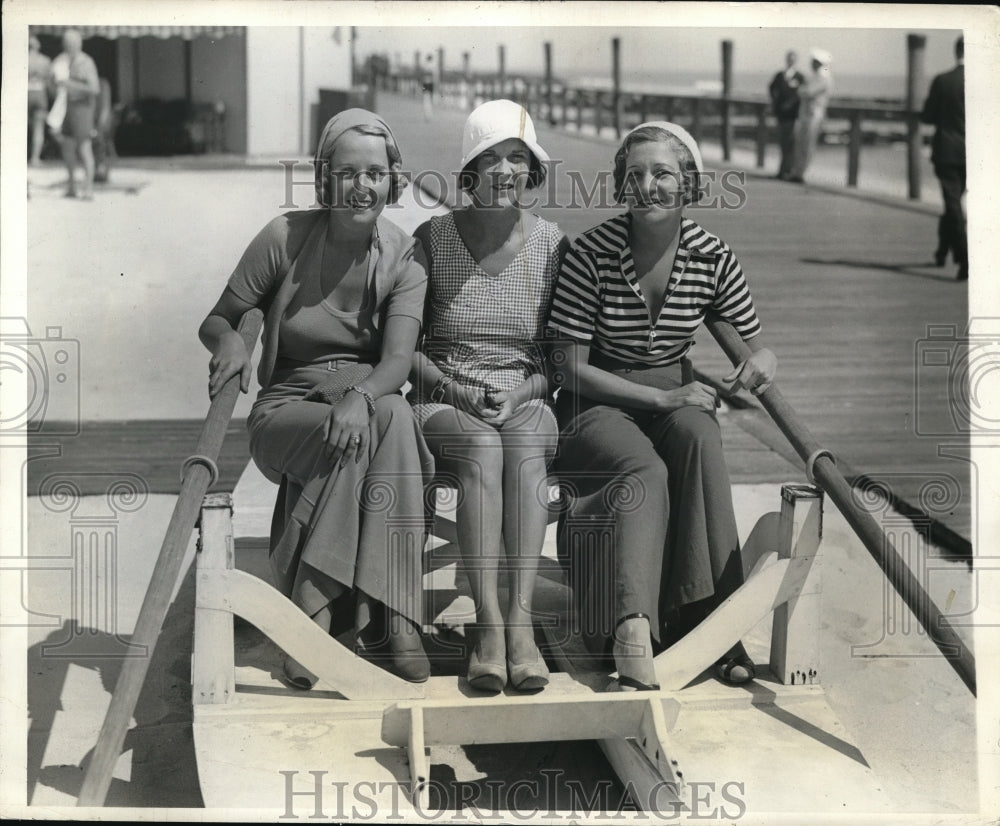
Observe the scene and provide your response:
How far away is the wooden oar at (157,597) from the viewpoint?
2.61 metres

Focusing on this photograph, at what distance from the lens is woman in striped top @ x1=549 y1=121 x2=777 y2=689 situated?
10.4ft

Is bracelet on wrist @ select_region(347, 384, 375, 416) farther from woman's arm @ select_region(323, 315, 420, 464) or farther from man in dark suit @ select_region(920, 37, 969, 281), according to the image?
man in dark suit @ select_region(920, 37, 969, 281)

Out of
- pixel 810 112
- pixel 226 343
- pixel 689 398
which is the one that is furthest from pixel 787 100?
pixel 226 343

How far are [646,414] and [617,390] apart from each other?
0.12 meters

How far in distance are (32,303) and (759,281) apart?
4.54m

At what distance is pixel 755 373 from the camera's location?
10.8 feet

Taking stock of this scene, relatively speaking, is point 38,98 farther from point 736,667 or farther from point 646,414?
point 736,667

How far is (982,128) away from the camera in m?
3.69

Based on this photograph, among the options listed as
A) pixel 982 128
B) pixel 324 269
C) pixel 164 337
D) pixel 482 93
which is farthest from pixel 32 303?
pixel 982 128

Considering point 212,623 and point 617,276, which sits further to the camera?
point 617,276

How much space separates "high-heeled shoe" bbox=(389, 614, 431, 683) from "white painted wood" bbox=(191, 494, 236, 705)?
382mm

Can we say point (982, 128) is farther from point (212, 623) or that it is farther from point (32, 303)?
point (32, 303)

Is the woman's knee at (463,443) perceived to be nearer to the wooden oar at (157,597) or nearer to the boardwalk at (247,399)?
the wooden oar at (157,597)

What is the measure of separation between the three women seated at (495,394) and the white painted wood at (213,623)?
7.6 inches
